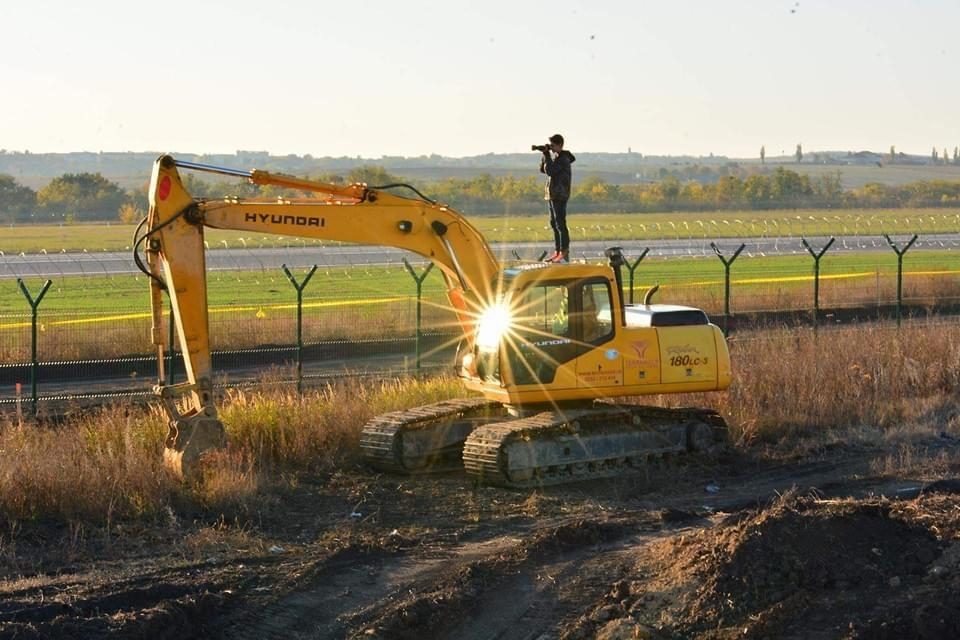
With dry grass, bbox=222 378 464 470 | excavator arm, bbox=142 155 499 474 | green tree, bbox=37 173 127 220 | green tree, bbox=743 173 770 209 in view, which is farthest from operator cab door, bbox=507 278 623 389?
green tree, bbox=743 173 770 209

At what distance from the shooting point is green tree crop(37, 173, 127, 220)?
83.3m

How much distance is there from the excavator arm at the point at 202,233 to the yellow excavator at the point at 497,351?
0.05ft

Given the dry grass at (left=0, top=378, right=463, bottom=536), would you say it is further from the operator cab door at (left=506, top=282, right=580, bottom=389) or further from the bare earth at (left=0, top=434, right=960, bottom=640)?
the operator cab door at (left=506, top=282, right=580, bottom=389)

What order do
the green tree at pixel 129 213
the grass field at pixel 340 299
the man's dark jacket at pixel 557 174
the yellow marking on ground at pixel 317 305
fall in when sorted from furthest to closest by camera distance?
1. the green tree at pixel 129 213
2. the yellow marking on ground at pixel 317 305
3. the grass field at pixel 340 299
4. the man's dark jacket at pixel 557 174

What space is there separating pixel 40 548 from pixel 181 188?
3.80 metres

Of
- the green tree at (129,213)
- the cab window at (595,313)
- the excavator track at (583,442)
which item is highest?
the green tree at (129,213)

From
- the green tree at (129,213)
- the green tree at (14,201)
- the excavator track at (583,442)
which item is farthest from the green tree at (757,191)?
the excavator track at (583,442)

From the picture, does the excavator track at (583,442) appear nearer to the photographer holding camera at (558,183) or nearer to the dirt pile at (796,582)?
Result: the photographer holding camera at (558,183)

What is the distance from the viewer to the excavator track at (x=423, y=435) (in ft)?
55.1

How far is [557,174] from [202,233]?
4138mm

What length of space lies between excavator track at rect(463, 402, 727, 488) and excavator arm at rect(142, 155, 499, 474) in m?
1.55

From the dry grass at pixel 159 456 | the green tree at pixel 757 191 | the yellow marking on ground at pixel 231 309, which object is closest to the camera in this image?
the dry grass at pixel 159 456

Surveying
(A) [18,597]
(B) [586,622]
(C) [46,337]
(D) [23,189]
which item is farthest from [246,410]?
(D) [23,189]

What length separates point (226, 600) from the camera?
11242 mm
